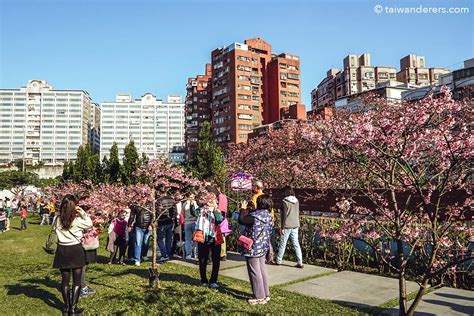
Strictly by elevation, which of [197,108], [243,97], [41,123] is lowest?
[243,97]

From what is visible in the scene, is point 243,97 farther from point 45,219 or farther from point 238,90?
point 45,219

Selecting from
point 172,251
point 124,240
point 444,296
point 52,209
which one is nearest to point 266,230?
point 444,296

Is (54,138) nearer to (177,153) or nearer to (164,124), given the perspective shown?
(164,124)

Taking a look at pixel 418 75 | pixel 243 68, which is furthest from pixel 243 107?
pixel 418 75

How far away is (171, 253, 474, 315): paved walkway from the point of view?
517cm

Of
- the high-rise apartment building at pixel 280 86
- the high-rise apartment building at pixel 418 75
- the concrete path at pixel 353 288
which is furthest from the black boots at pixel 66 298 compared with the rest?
the high-rise apartment building at pixel 418 75

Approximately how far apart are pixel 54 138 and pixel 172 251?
163521 mm

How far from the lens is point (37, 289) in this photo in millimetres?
6703

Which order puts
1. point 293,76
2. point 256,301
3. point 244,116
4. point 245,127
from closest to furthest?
point 256,301
point 245,127
point 244,116
point 293,76

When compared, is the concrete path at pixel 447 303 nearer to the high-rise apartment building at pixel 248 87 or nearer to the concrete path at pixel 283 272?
the concrete path at pixel 283 272

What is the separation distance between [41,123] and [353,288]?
172m

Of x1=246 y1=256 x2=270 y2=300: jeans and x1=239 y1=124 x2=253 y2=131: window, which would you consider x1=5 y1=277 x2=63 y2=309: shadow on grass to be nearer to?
x1=246 y1=256 x2=270 y2=300: jeans

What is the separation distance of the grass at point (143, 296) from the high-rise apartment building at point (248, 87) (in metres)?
65.6

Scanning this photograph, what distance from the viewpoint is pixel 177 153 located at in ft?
445
